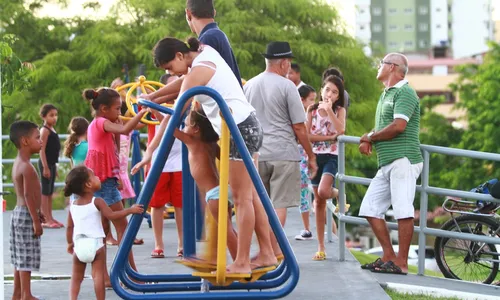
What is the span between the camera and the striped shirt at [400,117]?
9688 mm

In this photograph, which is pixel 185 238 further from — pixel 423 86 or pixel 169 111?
pixel 423 86

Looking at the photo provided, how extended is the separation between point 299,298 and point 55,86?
33616 mm

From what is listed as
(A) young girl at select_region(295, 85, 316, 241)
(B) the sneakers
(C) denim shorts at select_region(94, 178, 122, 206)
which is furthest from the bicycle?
(C) denim shorts at select_region(94, 178, 122, 206)

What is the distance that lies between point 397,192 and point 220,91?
2922 millimetres

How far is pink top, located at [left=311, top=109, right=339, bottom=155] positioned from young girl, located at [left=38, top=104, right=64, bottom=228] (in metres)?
3.72

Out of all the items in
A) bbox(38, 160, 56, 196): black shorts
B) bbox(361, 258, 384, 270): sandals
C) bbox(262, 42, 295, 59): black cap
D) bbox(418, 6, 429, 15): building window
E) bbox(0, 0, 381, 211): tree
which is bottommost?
bbox(361, 258, 384, 270): sandals

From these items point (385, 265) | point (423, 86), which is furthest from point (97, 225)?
point (423, 86)

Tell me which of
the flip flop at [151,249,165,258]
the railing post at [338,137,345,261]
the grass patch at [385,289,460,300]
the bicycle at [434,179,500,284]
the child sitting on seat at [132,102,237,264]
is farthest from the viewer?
the flip flop at [151,249,165,258]

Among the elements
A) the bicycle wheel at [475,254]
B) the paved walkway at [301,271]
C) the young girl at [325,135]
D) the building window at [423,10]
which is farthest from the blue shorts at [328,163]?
the building window at [423,10]

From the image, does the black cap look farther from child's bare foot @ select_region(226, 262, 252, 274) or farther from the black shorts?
the black shorts

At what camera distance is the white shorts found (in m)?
9.79

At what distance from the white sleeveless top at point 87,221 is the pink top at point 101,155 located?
1.50 metres

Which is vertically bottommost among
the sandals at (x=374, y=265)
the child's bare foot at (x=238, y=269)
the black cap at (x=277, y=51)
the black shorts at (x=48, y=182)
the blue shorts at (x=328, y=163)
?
the sandals at (x=374, y=265)

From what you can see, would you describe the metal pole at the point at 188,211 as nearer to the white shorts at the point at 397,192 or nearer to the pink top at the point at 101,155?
the pink top at the point at 101,155
